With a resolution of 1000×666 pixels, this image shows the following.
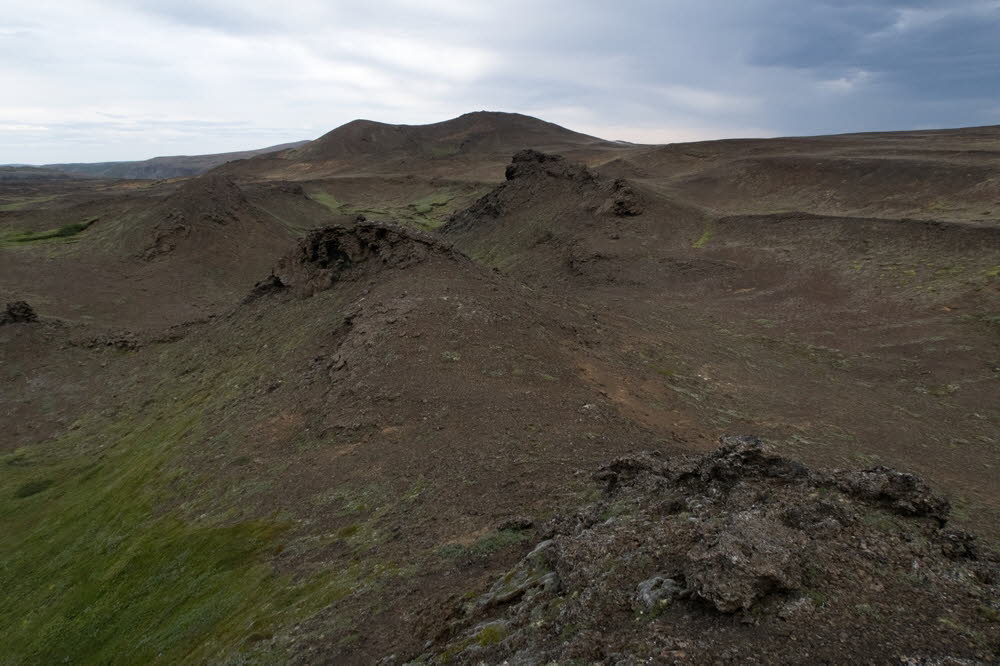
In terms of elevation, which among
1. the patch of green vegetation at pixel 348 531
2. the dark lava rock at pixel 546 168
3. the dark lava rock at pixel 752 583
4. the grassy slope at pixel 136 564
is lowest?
the grassy slope at pixel 136 564

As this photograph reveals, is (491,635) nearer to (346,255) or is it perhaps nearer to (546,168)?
(346,255)

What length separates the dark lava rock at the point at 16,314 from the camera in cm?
2609

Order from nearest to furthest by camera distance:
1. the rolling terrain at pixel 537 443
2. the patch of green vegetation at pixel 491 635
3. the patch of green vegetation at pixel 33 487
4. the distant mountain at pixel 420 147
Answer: the rolling terrain at pixel 537 443 → the patch of green vegetation at pixel 491 635 → the patch of green vegetation at pixel 33 487 → the distant mountain at pixel 420 147

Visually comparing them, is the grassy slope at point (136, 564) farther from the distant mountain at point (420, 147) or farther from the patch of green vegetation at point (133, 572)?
the distant mountain at point (420, 147)

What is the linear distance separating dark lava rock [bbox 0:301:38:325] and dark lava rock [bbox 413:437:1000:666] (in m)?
29.2

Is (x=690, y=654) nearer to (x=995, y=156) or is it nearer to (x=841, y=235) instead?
(x=841, y=235)

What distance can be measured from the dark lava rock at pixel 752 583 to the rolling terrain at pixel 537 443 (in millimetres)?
31

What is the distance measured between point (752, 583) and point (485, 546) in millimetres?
4016

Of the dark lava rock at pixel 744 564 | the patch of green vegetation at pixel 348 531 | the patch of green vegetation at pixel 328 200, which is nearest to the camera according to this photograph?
the dark lava rock at pixel 744 564

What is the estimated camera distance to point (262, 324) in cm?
2223

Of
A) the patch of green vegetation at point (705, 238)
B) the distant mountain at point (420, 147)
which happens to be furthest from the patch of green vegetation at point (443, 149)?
the patch of green vegetation at point (705, 238)

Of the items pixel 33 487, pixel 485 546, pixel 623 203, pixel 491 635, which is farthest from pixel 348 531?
pixel 623 203

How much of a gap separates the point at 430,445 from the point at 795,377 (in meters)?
13.6

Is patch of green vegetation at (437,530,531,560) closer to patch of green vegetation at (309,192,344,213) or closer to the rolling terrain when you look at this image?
the rolling terrain
